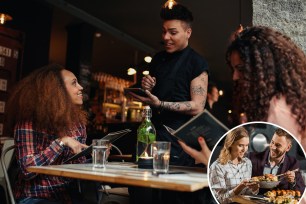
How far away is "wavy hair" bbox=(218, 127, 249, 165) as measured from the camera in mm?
1367

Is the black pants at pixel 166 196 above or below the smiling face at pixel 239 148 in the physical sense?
below

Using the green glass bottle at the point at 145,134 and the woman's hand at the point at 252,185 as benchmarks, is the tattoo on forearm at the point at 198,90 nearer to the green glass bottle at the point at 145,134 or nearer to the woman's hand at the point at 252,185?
the green glass bottle at the point at 145,134

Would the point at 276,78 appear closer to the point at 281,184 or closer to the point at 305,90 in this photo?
the point at 305,90

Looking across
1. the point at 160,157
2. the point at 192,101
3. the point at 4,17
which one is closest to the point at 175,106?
the point at 192,101

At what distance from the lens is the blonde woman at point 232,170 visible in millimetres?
1327

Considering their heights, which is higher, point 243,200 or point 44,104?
point 44,104

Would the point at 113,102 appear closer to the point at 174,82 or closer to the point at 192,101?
the point at 174,82

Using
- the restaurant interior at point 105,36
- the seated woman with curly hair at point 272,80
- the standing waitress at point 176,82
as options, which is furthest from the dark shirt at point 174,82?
the restaurant interior at point 105,36

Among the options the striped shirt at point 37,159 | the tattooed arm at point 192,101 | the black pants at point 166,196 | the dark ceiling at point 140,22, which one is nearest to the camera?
the black pants at point 166,196

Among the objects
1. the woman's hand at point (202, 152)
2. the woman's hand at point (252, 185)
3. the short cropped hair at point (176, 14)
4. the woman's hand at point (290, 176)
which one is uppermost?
the short cropped hair at point (176, 14)

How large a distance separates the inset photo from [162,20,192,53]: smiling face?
144cm

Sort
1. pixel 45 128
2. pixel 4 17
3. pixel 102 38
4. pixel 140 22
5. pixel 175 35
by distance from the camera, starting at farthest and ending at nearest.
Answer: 1. pixel 102 38
2. pixel 140 22
3. pixel 4 17
4. pixel 175 35
5. pixel 45 128

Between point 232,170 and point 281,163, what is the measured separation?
0.57ft

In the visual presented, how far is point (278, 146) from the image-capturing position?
4.40 feet
